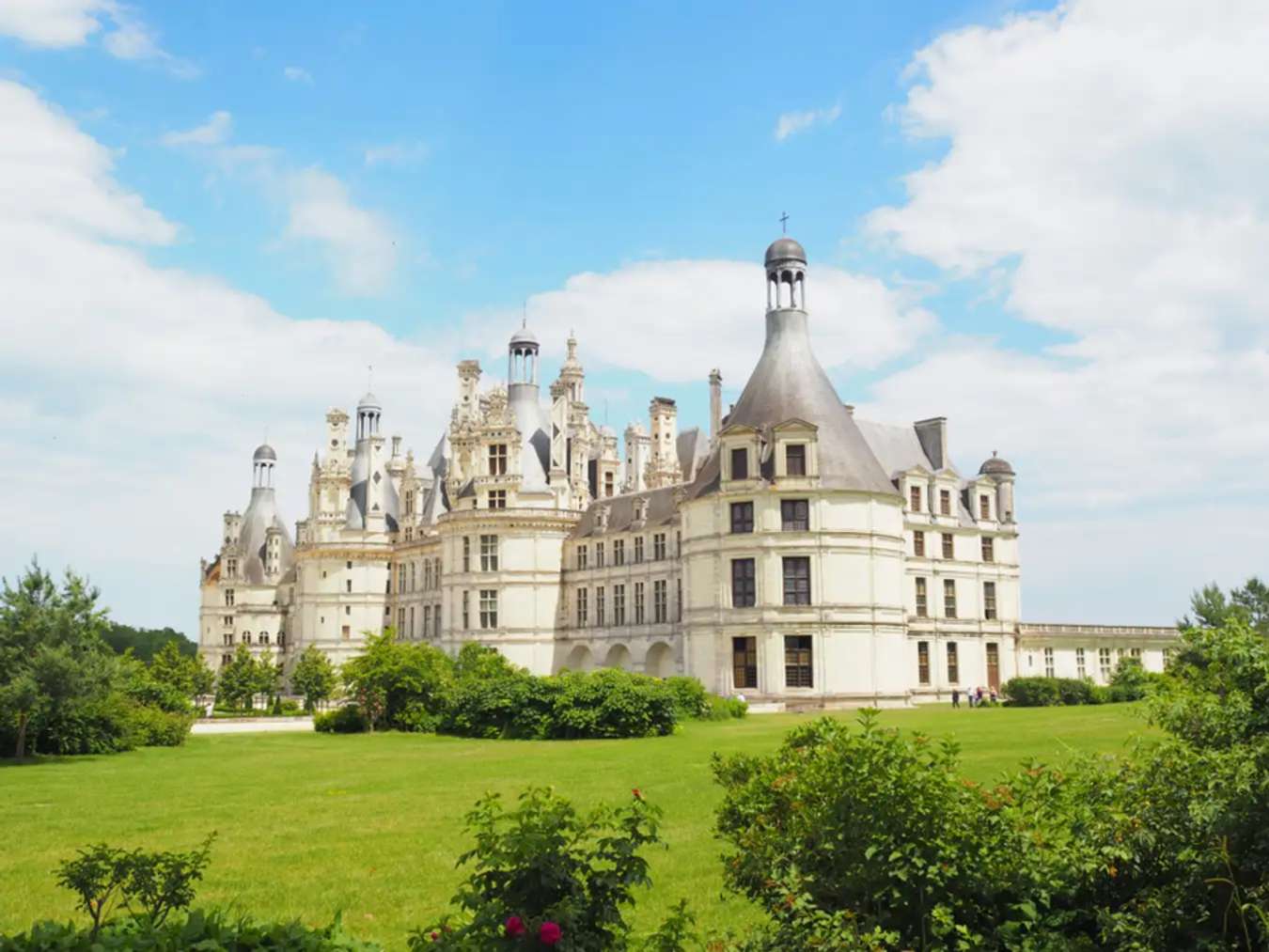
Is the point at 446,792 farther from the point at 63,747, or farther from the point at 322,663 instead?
the point at 322,663

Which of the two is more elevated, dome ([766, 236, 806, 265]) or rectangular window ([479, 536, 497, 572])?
dome ([766, 236, 806, 265])

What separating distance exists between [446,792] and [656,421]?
55503 mm

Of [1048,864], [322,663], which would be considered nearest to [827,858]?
[1048,864]

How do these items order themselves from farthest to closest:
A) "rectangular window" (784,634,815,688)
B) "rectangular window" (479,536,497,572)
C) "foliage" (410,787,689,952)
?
"rectangular window" (479,536,497,572) < "rectangular window" (784,634,815,688) < "foliage" (410,787,689,952)

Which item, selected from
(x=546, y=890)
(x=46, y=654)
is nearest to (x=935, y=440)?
(x=46, y=654)

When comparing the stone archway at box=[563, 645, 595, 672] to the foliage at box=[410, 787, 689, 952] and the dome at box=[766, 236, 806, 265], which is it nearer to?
the dome at box=[766, 236, 806, 265]

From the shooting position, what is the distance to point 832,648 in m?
52.3

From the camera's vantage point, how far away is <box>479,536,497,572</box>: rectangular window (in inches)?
2744

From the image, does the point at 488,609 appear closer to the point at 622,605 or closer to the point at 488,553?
the point at 488,553

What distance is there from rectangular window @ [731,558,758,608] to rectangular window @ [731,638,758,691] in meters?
1.73

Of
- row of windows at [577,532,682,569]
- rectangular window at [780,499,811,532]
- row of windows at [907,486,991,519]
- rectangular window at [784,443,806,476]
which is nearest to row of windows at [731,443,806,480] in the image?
rectangular window at [784,443,806,476]

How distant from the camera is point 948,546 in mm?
61781

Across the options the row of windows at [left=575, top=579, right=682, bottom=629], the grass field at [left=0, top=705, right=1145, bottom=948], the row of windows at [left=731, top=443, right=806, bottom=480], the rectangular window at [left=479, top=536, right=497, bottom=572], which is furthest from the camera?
the rectangular window at [left=479, top=536, right=497, bottom=572]

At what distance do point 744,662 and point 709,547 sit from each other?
18.6 feet
